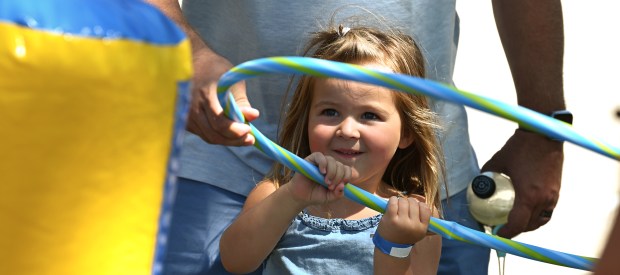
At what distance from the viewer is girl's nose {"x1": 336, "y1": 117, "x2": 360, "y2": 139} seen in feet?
7.87

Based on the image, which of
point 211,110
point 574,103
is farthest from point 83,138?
point 574,103

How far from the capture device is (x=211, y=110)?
2.04 m

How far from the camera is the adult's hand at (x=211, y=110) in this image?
2.03 meters

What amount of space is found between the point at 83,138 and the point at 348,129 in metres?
1.10

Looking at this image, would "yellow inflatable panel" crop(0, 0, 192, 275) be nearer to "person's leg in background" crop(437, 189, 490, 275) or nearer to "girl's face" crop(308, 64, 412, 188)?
"girl's face" crop(308, 64, 412, 188)

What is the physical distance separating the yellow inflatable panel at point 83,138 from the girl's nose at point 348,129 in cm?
97

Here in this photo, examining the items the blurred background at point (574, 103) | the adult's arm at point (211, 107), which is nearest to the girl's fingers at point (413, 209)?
the adult's arm at point (211, 107)

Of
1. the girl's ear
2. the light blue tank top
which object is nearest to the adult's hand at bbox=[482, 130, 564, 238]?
the girl's ear

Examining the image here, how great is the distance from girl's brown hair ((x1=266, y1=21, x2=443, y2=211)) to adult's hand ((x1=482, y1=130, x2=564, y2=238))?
0.69ft

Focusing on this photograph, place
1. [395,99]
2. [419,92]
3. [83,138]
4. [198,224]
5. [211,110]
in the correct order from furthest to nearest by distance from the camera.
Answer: [198,224], [395,99], [211,110], [419,92], [83,138]

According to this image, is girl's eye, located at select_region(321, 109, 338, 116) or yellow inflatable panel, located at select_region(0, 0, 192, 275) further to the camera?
girl's eye, located at select_region(321, 109, 338, 116)

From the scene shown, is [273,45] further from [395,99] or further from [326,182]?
[326,182]

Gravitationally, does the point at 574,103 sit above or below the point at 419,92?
below

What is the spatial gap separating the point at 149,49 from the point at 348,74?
44 centimetres
